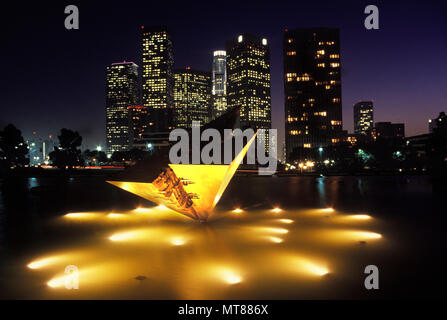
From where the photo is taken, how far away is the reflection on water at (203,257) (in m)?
5.79

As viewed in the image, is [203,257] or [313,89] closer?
[203,257]

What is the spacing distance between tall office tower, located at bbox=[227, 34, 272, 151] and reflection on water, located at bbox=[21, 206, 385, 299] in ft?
577

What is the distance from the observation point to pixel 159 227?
11.4 m

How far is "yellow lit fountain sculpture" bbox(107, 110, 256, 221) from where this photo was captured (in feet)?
32.8

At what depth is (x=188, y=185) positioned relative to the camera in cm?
1045

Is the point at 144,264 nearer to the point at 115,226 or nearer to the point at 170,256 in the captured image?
the point at 170,256

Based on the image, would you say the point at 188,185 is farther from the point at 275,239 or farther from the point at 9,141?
the point at 9,141

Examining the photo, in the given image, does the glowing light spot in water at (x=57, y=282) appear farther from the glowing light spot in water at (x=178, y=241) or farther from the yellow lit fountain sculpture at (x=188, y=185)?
the yellow lit fountain sculpture at (x=188, y=185)

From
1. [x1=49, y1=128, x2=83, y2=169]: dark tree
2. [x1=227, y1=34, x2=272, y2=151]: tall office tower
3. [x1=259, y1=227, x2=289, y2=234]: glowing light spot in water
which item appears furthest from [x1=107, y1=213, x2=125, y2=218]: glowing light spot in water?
[x1=227, y1=34, x2=272, y2=151]: tall office tower

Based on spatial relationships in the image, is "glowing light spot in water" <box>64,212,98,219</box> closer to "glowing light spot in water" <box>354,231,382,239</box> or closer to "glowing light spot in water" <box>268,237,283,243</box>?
"glowing light spot in water" <box>268,237,283,243</box>

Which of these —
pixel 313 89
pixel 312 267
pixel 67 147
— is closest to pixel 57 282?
pixel 312 267

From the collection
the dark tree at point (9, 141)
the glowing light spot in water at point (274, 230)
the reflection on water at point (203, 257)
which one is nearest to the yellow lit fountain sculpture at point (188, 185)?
the reflection on water at point (203, 257)

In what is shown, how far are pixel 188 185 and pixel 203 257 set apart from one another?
11.2 ft
